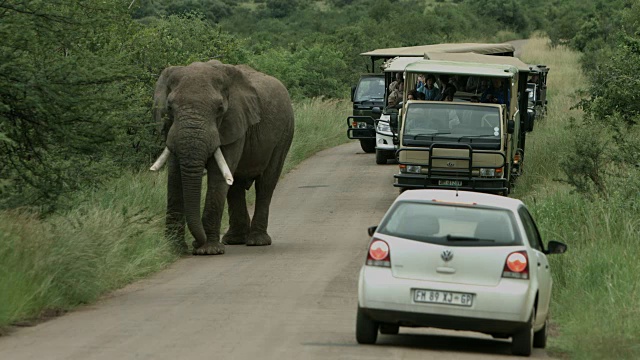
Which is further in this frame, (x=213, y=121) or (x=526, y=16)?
(x=526, y=16)

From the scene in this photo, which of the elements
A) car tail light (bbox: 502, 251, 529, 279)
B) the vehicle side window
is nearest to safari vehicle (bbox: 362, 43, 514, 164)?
the vehicle side window

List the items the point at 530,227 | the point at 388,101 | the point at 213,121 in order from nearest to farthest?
1. the point at 530,227
2. the point at 213,121
3. the point at 388,101

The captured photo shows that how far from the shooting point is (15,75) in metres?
14.1

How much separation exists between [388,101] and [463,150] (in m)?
7.51

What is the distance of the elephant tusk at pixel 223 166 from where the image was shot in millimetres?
18172

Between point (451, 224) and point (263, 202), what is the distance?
9268mm

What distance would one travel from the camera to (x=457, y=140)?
23.0m

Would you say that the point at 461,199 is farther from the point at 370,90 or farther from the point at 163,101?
the point at 370,90

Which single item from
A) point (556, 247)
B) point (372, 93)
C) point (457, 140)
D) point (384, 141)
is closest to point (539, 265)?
point (556, 247)

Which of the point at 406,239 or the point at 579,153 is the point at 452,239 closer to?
the point at 406,239

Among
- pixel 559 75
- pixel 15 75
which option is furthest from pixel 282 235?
pixel 559 75

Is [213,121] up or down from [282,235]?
up

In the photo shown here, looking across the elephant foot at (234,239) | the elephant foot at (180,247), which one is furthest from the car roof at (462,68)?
the elephant foot at (180,247)

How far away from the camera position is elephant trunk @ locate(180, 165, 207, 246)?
1778 centimetres
